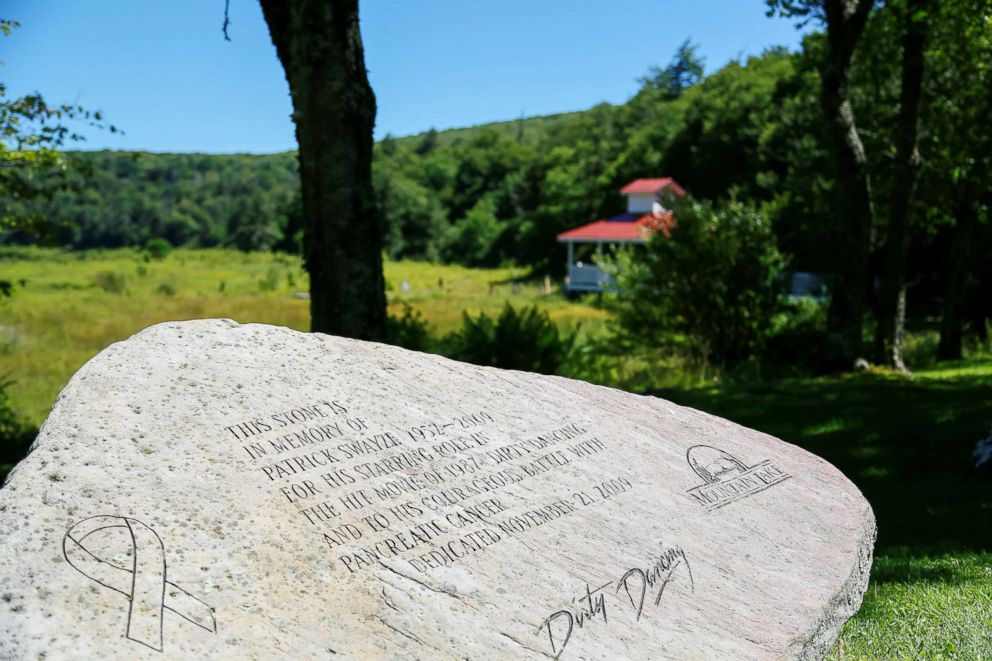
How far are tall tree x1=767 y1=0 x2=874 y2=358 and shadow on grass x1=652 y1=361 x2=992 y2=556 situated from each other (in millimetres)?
1103

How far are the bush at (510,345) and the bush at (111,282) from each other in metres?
30.6

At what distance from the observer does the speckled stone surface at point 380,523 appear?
8.79 ft

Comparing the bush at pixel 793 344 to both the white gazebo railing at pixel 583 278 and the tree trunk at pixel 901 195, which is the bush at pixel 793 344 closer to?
the tree trunk at pixel 901 195

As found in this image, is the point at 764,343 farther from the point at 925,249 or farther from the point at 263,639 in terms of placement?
the point at 925,249

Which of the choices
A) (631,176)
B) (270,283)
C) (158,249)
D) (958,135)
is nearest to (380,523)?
(958,135)

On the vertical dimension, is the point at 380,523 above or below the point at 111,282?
above

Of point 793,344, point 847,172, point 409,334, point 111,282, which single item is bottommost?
point 111,282

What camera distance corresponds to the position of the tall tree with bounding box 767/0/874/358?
11.8 meters

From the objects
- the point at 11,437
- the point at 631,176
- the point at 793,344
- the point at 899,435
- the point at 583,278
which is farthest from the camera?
the point at 631,176

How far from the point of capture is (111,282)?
127 ft

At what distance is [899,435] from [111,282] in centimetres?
3753

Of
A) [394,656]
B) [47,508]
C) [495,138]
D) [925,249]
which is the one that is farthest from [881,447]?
[495,138]

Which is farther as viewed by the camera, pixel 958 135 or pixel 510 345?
pixel 958 135
